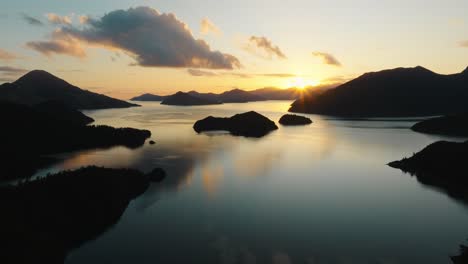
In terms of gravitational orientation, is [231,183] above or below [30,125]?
below

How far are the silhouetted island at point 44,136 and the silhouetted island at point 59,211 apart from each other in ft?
117

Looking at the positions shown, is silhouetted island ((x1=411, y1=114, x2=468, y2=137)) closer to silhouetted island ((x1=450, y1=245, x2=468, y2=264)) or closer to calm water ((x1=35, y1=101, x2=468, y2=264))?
calm water ((x1=35, y1=101, x2=468, y2=264))

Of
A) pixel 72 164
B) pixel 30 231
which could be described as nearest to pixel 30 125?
pixel 72 164

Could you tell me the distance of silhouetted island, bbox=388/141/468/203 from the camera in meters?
57.1

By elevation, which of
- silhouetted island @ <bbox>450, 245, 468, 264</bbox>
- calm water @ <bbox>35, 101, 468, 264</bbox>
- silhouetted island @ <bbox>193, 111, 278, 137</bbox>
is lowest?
calm water @ <bbox>35, 101, 468, 264</bbox>

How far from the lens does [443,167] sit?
65062 mm

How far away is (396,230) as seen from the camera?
36594mm

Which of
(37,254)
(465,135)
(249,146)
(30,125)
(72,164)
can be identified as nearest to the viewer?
(37,254)

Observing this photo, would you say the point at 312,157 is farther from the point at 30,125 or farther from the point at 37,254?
the point at 30,125

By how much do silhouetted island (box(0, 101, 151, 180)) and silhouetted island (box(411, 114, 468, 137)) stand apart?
417 ft

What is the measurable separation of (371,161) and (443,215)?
4069 centimetres

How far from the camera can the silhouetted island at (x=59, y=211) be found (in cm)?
2830

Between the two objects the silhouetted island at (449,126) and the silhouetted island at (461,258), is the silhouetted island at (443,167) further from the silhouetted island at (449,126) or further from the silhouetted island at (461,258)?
the silhouetted island at (449,126)

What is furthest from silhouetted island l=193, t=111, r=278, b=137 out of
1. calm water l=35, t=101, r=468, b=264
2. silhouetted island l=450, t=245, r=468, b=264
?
silhouetted island l=450, t=245, r=468, b=264
